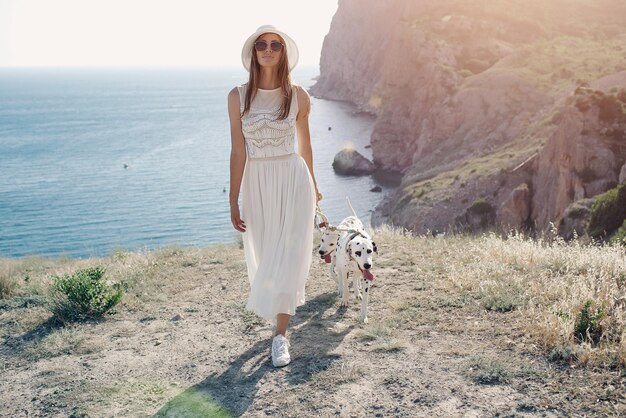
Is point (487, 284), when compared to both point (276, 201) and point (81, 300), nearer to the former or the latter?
point (276, 201)

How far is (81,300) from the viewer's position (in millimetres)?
8227

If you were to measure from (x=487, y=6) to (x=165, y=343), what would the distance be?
89.6 m

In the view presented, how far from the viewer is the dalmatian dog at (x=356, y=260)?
7219mm

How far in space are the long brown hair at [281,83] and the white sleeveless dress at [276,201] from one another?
0.06 meters

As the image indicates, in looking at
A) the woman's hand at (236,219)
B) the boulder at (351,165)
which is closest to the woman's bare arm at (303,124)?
the woman's hand at (236,219)

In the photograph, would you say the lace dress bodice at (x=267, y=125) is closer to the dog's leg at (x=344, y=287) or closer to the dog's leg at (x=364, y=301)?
the dog's leg at (x=364, y=301)

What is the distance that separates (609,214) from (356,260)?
17544 mm

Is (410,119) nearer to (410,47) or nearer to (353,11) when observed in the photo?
(410,47)

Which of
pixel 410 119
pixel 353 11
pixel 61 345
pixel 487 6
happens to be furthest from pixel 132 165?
pixel 353 11

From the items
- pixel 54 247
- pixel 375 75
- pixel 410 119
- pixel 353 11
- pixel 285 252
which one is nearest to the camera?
pixel 285 252

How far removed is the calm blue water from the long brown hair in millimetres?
11583

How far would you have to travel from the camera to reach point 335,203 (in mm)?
60188

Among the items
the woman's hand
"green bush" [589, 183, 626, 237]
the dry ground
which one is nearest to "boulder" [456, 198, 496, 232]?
"green bush" [589, 183, 626, 237]

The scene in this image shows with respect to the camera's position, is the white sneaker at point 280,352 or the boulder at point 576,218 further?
the boulder at point 576,218
